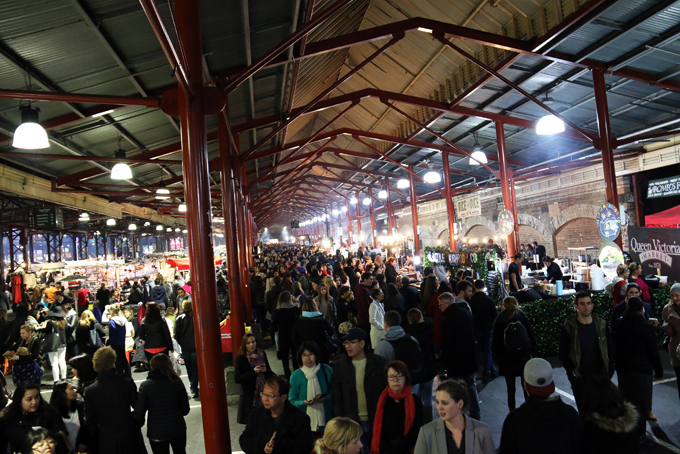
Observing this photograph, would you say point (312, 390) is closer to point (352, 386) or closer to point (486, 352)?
point (352, 386)

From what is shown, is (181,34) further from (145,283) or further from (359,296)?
(145,283)

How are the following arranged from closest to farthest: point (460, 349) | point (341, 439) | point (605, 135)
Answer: point (341, 439) → point (460, 349) → point (605, 135)

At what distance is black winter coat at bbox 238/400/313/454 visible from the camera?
118 inches

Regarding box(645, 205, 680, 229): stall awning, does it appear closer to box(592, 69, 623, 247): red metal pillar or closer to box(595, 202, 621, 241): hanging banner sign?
A: box(592, 69, 623, 247): red metal pillar

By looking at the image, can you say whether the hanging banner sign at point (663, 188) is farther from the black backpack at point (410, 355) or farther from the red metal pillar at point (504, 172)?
the black backpack at point (410, 355)

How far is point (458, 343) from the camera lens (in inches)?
192

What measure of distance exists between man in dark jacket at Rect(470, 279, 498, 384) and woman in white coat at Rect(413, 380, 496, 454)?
12.6 feet

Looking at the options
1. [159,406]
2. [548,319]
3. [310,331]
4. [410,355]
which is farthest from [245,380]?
[548,319]

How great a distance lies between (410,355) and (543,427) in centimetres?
163

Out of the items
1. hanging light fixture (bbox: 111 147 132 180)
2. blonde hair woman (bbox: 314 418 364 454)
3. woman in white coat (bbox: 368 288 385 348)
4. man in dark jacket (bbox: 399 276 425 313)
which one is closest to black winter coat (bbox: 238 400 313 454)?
blonde hair woman (bbox: 314 418 364 454)

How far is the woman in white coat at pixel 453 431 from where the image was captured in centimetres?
263

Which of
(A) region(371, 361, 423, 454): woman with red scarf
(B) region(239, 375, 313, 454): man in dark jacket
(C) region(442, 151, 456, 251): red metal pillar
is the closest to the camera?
(B) region(239, 375, 313, 454): man in dark jacket

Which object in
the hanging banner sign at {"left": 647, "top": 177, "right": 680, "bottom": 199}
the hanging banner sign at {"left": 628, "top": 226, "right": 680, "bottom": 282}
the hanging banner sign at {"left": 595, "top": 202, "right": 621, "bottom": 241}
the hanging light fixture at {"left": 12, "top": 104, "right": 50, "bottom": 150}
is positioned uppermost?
the hanging light fixture at {"left": 12, "top": 104, "right": 50, "bottom": 150}

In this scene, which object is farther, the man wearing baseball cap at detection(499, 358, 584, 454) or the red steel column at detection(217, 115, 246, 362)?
the red steel column at detection(217, 115, 246, 362)
